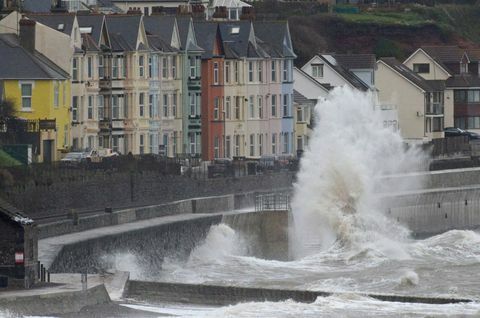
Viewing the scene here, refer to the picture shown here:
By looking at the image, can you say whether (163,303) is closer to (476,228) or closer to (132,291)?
(132,291)

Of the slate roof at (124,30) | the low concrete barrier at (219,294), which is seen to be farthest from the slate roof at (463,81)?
the low concrete barrier at (219,294)

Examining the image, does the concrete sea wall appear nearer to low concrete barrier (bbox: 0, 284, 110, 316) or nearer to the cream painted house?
low concrete barrier (bbox: 0, 284, 110, 316)

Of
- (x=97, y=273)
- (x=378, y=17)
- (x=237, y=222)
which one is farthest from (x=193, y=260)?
(x=378, y=17)

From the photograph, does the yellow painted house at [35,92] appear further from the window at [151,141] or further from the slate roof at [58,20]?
the window at [151,141]

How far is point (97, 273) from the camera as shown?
51.1m

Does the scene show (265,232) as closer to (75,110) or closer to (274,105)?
(75,110)

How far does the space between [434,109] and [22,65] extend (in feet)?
126

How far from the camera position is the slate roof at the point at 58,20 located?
74938 mm

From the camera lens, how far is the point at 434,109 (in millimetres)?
106625

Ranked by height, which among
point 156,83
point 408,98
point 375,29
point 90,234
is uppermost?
point 375,29

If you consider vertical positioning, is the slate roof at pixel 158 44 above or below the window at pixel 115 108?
above

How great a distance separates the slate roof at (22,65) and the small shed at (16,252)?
26.5 meters

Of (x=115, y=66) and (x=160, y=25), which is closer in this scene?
(x=115, y=66)

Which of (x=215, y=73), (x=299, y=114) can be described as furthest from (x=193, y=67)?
(x=299, y=114)
